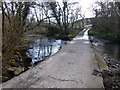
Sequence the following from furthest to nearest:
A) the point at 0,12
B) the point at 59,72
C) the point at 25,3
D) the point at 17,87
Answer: the point at 25,3, the point at 0,12, the point at 59,72, the point at 17,87

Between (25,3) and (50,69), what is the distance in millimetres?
6376

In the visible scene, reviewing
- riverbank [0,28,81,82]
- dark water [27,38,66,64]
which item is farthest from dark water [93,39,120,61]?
riverbank [0,28,81,82]

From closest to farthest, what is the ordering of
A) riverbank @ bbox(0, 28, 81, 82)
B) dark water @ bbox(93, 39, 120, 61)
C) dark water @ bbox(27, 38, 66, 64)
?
riverbank @ bbox(0, 28, 81, 82) → dark water @ bbox(27, 38, 66, 64) → dark water @ bbox(93, 39, 120, 61)

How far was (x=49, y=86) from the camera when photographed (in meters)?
6.10

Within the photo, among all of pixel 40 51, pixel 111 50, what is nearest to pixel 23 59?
pixel 40 51

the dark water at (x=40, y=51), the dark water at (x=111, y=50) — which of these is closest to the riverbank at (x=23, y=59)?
the dark water at (x=40, y=51)

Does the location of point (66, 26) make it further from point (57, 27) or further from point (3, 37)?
point (3, 37)

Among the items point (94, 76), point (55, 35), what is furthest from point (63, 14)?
point (94, 76)

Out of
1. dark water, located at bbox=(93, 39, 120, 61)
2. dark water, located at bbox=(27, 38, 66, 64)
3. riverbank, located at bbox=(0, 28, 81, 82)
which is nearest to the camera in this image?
riverbank, located at bbox=(0, 28, 81, 82)

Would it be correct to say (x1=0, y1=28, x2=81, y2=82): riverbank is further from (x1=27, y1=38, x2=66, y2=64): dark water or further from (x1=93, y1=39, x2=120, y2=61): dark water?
(x1=93, y1=39, x2=120, y2=61): dark water

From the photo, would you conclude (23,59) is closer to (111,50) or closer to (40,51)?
(40,51)

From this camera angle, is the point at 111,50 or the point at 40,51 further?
the point at 111,50

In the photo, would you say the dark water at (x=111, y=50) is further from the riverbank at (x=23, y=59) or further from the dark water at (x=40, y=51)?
the riverbank at (x=23, y=59)

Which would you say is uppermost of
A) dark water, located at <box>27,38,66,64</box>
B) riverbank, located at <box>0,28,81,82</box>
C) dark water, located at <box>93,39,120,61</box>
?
riverbank, located at <box>0,28,81,82</box>
